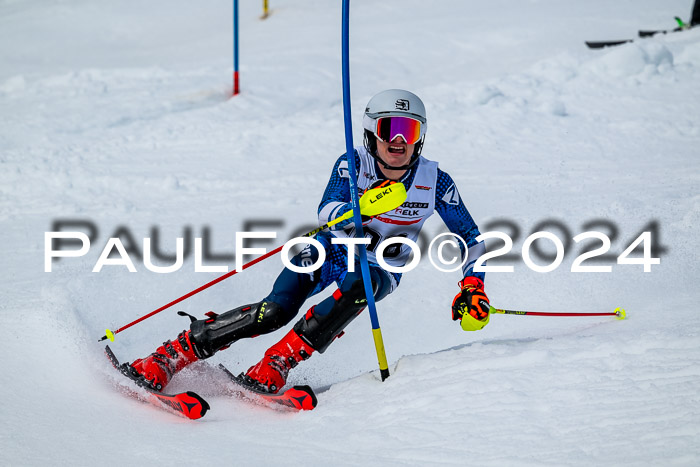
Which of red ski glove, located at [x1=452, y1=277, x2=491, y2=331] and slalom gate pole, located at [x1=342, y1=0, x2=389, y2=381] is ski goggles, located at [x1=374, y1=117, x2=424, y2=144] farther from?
red ski glove, located at [x1=452, y1=277, x2=491, y2=331]

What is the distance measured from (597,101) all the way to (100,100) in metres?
6.23

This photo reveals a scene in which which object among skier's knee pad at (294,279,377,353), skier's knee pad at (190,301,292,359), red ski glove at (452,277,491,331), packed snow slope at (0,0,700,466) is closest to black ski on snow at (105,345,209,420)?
packed snow slope at (0,0,700,466)

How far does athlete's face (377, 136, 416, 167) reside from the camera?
12.0ft

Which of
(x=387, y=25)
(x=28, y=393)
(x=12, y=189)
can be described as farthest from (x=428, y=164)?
(x=387, y=25)

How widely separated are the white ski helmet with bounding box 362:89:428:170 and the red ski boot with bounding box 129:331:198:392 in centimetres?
136

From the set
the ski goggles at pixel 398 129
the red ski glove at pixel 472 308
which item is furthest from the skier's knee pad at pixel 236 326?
the ski goggles at pixel 398 129

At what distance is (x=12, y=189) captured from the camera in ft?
22.4

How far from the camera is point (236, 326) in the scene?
3.68 metres

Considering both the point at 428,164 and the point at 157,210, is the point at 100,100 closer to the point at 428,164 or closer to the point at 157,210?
the point at 157,210

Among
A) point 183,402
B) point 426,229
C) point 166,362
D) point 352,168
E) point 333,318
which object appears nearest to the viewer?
point 183,402

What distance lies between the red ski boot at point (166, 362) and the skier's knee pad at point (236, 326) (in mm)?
49

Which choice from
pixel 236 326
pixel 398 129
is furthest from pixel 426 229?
pixel 236 326

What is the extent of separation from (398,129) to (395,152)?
0.43ft

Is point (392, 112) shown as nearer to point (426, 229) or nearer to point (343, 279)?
point (343, 279)
